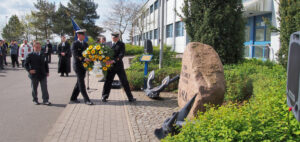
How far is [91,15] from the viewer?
54031 millimetres

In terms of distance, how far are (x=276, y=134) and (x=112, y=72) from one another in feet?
16.9

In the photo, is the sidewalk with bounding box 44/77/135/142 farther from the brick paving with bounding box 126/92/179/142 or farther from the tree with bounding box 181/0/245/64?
the tree with bounding box 181/0/245/64

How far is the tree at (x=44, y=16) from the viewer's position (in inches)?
2190

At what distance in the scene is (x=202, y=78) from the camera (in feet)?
16.1

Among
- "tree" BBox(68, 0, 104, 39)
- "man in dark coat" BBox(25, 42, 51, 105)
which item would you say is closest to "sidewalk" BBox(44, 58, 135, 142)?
"man in dark coat" BBox(25, 42, 51, 105)

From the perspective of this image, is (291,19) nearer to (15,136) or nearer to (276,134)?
(276,134)

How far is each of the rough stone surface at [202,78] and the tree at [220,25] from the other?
271 centimetres

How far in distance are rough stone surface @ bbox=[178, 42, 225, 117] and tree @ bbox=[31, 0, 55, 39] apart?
55562mm

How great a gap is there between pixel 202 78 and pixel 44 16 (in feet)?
188

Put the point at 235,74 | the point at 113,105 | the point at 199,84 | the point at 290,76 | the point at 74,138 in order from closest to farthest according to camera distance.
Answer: the point at 290,76 < the point at 74,138 < the point at 199,84 < the point at 235,74 < the point at 113,105

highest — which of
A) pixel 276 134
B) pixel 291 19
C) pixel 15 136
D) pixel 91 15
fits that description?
pixel 91 15

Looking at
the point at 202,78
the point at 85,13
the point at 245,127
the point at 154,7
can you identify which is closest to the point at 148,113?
the point at 202,78

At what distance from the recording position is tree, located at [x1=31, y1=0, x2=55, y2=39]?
182 feet

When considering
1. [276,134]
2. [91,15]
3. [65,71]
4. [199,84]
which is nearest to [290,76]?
[276,134]
